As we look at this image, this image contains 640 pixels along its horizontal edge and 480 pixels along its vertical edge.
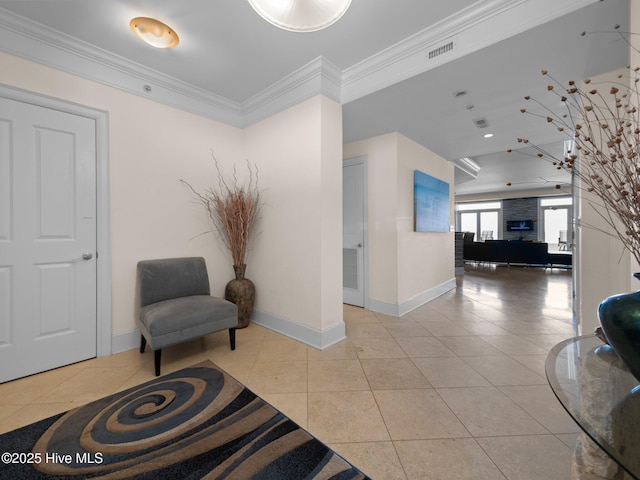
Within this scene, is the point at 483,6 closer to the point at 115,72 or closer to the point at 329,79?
the point at 329,79

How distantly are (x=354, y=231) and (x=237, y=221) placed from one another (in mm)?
1694

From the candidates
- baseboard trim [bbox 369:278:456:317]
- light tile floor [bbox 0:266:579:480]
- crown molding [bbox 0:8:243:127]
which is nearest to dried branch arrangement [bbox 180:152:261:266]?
crown molding [bbox 0:8:243:127]

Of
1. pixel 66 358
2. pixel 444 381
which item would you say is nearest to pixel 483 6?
pixel 444 381

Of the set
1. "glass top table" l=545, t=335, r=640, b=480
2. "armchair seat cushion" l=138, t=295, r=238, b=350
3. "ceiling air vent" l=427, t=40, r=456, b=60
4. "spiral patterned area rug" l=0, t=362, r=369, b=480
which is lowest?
"spiral patterned area rug" l=0, t=362, r=369, b=480

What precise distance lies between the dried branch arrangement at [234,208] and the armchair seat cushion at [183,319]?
2.52ft

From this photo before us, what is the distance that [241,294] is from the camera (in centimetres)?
288

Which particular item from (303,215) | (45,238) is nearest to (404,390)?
(303,215)

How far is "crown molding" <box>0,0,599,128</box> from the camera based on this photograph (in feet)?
5.83

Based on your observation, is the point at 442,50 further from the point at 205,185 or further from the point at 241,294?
the point at 241,294

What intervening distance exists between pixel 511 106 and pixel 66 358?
16.0 feet

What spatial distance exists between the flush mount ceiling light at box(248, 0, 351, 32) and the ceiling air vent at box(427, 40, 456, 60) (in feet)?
3.43

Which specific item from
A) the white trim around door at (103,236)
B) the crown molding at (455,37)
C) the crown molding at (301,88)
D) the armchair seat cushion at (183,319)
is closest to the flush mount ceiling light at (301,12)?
the crown molding at (301,88)

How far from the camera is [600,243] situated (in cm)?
219

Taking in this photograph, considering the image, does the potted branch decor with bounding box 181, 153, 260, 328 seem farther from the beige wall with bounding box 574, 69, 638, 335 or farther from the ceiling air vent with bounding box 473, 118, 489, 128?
the beige wall with bounding box 574, 69, 638, 335
